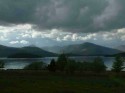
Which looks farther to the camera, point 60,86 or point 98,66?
point 98,66

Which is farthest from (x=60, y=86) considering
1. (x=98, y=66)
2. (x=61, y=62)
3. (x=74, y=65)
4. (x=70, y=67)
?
(x=98, y=66)

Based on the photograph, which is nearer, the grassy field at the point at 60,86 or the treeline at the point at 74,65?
the grassy field at the point at 60,86

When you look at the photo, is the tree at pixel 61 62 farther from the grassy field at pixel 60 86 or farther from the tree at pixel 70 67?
the grassy field at pixel 60 86

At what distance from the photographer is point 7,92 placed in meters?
64.6

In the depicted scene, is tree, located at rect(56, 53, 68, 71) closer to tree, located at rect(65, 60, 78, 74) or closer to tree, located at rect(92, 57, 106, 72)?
tree, located at rect(65, 60, 78, 74)

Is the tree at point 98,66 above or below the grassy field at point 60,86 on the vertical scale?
above

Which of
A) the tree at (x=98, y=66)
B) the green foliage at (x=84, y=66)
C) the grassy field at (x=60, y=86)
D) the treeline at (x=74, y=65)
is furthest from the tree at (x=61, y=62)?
the grassy field at (x=60, y=86)

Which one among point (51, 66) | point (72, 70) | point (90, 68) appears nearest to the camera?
point (72, 70)

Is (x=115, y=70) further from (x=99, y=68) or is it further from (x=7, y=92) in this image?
(x=7, y=92)

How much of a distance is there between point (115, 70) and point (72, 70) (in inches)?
891

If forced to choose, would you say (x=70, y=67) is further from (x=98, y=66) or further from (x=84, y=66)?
(x=84, y=66)

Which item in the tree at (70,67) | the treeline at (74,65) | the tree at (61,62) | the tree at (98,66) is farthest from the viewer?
the tree at (61,62)

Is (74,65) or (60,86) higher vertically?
(74,65)

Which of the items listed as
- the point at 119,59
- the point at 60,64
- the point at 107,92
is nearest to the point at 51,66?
the point at 60,64
